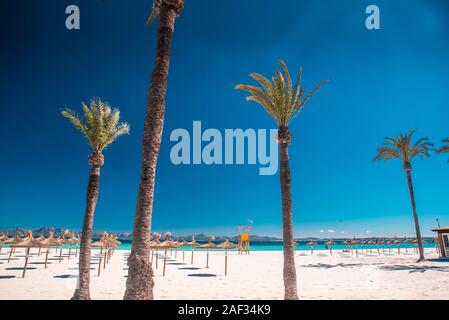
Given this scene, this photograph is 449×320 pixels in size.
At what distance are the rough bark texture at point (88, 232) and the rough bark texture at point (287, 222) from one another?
8.36m

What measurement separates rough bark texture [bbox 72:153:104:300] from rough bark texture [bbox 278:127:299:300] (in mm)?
8363

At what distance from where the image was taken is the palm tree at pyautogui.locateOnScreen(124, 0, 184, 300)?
27.1ft

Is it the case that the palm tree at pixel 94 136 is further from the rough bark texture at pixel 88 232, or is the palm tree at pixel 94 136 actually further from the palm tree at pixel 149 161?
the palm tree at pixel 149 161

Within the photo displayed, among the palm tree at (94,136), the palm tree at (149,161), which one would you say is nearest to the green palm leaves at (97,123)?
the palm tree at (94,136)

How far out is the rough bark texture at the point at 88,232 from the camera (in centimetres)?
1226

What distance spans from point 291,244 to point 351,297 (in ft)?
14.0

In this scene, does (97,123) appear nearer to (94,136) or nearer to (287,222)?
(94,136)

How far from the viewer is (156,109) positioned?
31.1ft
